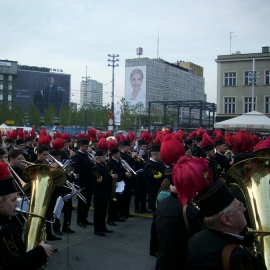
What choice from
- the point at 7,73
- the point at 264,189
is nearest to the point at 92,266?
the point at 264,189

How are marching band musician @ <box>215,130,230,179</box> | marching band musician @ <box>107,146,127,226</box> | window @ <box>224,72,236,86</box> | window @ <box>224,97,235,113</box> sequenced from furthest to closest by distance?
window @ <box>224,97,235,113</box> < window @ <box>224,72,236,86</box> < marching band musician @ <box>215,130,230,179</box> < marching band musician @ <box>107,146,127,226</box>

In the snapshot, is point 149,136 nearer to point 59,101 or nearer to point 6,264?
point 6,264

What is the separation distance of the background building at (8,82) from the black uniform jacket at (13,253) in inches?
3938

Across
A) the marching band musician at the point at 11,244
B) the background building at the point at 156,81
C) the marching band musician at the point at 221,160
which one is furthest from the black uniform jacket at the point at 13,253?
the background building at the point at 156,81

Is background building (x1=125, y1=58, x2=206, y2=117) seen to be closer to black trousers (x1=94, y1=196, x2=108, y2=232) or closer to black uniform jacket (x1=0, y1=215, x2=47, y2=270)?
black trousers (x1=94, y1=196, x2=108, y2=232)

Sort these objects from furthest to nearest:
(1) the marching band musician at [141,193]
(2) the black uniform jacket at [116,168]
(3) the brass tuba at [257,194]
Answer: (1) the marching band musician at [141,193] < (2) the black uniform jacket at [116,168] < (3) the brass tuba at [257,194]

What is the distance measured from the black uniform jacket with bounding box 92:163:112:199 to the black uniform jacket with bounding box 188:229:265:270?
561 cm

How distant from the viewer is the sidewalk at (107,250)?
20.7 feet

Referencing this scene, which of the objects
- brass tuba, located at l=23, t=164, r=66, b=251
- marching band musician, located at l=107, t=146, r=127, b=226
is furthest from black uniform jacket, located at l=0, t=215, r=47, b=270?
marching band musician, located at l=107, t=146, r=127, b=226

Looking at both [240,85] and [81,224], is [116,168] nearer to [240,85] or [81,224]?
[81,224]

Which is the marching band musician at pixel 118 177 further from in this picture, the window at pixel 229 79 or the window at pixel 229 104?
the window at pixel 229 79

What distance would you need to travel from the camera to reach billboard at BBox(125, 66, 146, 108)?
113375 millimetres

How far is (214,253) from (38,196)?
2.15 metres

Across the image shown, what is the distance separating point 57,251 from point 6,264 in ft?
14.1
